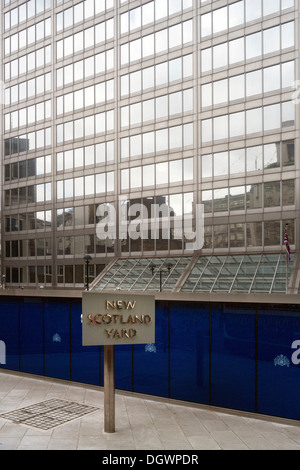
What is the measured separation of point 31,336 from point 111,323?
1082cm

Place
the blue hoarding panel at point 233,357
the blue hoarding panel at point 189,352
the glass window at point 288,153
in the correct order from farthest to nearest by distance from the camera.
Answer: the glass window at point 288,153 < the blue hoarding panel at point 189,352 < the blue hoarding panel at point 233,357

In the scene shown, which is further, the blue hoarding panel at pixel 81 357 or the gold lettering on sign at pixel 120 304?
the blue hoarding panel at pixel 81 357

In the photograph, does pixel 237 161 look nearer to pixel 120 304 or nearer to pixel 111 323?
pixel 120 304

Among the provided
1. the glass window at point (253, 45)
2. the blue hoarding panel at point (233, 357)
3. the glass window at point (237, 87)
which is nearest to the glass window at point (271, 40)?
the glass window at point (253, 45)

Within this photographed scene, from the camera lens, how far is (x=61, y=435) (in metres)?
16.0

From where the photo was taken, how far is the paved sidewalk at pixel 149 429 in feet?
49.5

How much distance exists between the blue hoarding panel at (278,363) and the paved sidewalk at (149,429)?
1.77 feet

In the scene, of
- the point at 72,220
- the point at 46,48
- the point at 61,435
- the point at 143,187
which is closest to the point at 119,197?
the point at 143,187

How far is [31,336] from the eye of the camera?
25.5 meters

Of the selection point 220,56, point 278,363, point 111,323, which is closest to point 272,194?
point 220,56

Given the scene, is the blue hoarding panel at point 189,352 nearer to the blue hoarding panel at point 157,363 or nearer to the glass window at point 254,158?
the blue hoarding panel at point 157,363

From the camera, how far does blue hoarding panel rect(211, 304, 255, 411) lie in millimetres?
18734

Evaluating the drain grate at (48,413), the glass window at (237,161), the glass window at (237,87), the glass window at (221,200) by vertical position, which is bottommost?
the drain grate at (48,413)

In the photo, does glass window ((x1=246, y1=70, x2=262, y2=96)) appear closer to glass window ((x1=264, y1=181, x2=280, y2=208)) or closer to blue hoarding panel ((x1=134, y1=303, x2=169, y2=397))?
glass window ((x1=264, y1=181, x2=280, y2=208))
